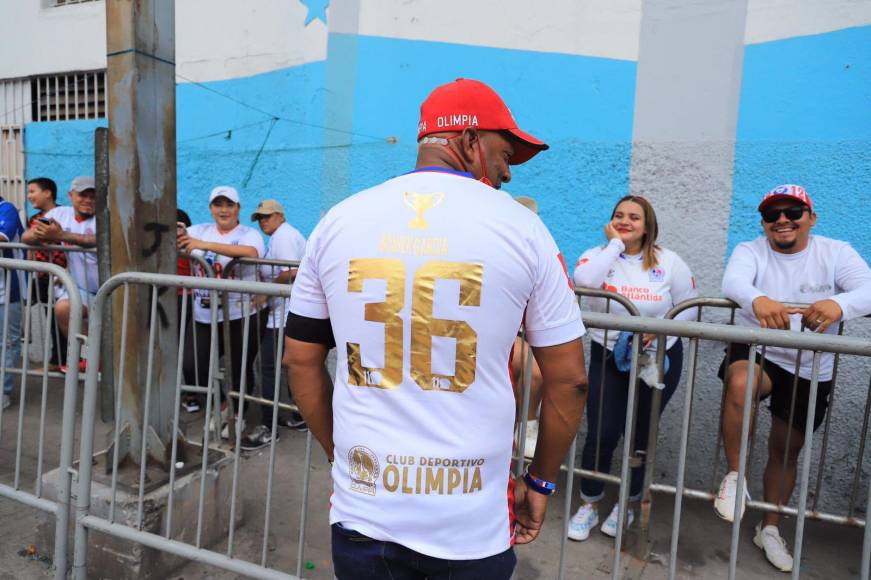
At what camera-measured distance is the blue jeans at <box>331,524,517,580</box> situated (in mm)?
1600

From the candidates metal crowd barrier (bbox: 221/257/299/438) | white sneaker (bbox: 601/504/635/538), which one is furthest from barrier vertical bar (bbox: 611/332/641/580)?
metal crowd barrier (bbox: 221/257/299/438)

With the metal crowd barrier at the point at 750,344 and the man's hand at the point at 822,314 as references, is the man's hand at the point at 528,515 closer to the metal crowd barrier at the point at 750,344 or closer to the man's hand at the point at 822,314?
the metal crowd barrier at the point at 750,344

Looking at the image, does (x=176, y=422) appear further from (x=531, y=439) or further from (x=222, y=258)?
(x=222, y=258)

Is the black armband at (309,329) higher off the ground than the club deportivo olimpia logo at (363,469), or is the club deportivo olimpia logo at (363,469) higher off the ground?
the black armband at (309,329)

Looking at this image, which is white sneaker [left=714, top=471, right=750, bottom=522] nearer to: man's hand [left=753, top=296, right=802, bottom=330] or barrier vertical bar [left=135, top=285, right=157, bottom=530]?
man's hand [left=753, top=296, right=802, bottom=330]

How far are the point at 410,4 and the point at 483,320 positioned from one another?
17.8 feet

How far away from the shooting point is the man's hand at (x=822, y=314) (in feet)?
11.0

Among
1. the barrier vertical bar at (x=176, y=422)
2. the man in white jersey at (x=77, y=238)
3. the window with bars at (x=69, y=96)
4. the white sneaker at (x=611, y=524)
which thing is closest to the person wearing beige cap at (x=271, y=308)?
the barrier vertical bar at (x=176, y=422)

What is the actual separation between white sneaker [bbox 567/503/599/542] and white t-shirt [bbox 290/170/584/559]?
254 cm

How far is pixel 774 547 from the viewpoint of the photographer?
373 centimetres

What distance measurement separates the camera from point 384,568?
162 centimetres

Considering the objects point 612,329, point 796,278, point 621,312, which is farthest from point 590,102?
point 612,329

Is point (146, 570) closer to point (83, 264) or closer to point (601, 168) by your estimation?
point (83, 264)

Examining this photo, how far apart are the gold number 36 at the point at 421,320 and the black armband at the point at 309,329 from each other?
0.26m
